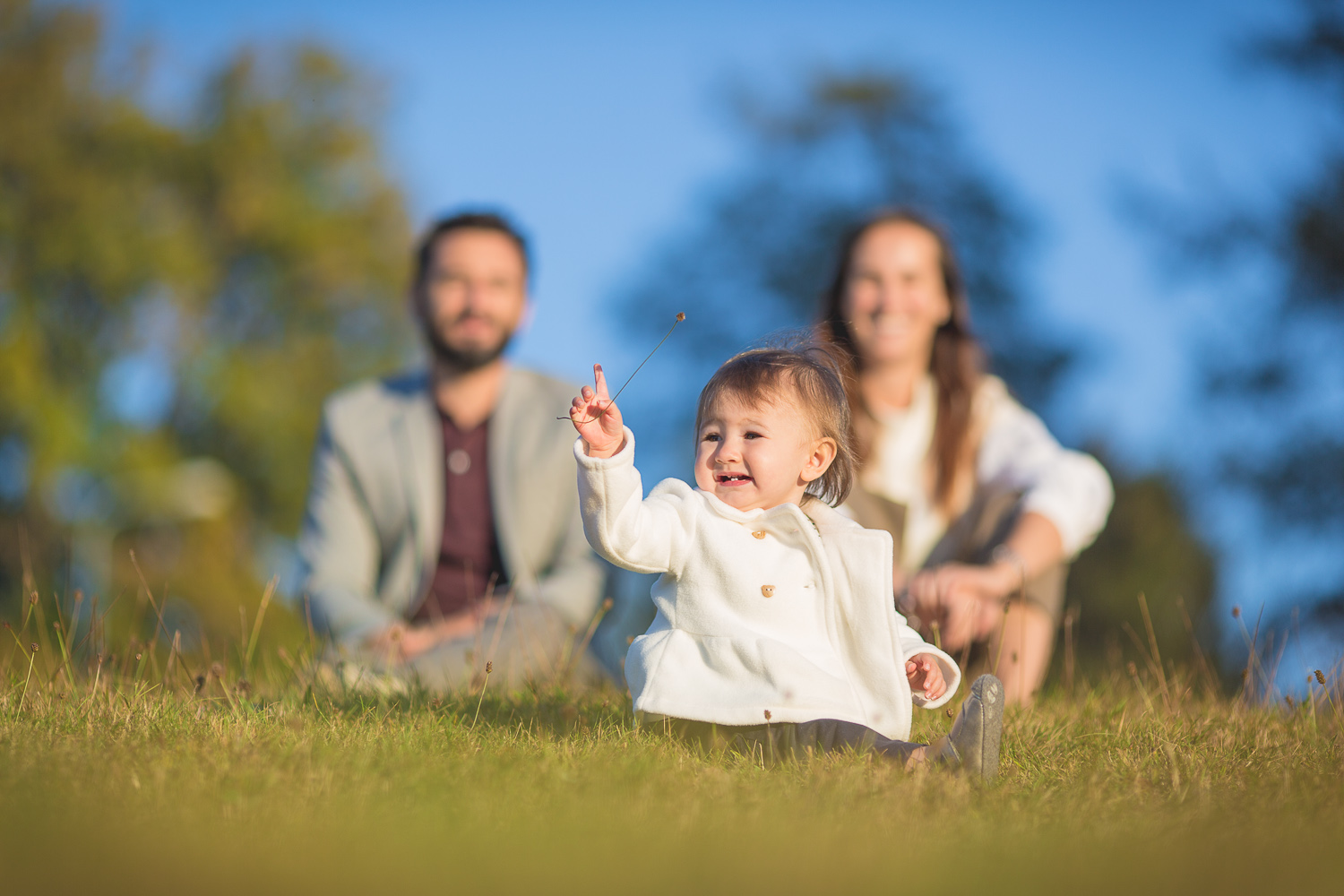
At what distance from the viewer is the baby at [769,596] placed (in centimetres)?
275

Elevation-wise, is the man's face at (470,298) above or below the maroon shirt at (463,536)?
above

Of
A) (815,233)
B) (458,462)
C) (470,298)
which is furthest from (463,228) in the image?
(815,233)

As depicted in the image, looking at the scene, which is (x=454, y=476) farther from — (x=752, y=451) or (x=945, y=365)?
(x=752, y=451)

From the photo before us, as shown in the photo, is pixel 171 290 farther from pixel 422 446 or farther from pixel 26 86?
pixel 422 446

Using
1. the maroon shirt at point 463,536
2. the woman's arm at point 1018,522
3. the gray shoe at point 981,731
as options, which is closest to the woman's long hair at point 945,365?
the woman's arm at point 1018,522

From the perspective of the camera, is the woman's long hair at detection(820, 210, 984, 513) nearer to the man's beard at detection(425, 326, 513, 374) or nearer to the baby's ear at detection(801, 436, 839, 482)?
the man's beard at detection(425, 326, 513, 374)

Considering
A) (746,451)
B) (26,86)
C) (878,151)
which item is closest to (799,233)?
(878,151)

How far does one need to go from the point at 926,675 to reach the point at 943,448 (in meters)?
2.55

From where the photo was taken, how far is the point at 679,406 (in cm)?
2019

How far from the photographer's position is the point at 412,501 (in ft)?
18.5

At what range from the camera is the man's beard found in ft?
19.2

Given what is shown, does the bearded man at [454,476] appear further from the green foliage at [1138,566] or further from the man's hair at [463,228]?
the green foliage at [1138,566]

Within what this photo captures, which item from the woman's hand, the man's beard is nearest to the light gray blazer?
the man's beard

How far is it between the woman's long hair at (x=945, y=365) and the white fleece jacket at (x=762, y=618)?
Answer: 2.33 meters
